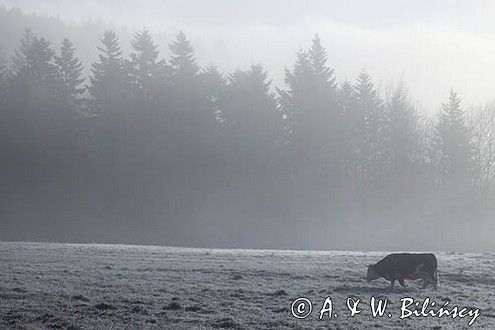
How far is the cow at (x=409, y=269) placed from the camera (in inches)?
1033

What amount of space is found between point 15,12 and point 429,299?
591 feet

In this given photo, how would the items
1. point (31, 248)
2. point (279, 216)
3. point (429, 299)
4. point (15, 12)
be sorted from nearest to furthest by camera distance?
point (429, 299) → point (31, 248) → point (279, 216) → point (15, 12)

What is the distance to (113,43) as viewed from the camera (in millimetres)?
72062

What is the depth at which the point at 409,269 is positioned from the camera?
2653cm

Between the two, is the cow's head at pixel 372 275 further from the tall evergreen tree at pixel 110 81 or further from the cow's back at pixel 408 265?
the tall evergreen tree at pixel 110 81

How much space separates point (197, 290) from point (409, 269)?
8.80 meters

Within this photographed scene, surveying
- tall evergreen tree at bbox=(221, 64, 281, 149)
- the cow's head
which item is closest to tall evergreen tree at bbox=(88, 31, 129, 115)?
tall evergreen tree at bbox=(221, 64, 281, 149)

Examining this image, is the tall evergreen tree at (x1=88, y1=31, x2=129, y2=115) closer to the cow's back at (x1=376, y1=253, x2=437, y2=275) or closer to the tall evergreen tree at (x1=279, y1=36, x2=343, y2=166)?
the tall evergreen tree at (x1=279, y1=36, x2=343, y2=166)

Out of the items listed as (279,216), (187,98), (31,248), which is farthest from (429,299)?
(187,98)

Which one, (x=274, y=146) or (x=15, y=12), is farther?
(x=15, y=12)

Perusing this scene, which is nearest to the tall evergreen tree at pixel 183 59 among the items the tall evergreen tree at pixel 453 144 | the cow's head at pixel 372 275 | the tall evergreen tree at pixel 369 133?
the tall evergreen tree at pixel 369 133

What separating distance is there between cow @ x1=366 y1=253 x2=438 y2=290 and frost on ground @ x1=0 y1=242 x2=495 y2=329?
0.49 metres

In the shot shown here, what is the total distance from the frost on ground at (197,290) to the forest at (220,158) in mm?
30198

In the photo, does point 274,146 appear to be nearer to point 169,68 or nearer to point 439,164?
point 169,68
